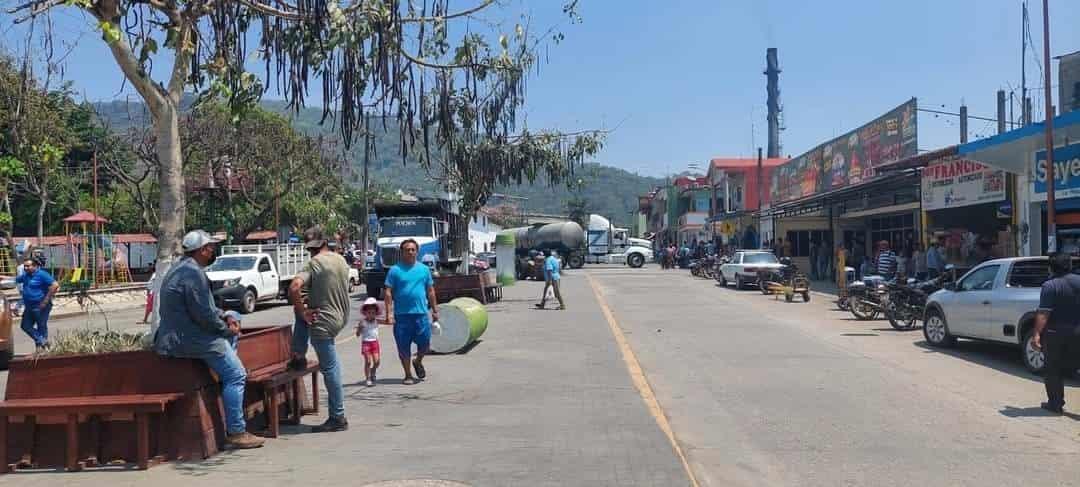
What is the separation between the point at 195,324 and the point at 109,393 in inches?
32.8

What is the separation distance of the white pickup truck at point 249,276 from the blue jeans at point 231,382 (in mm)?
15914

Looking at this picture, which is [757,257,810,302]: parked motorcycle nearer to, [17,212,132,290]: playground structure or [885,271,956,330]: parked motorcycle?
[885,271,956,330]: parked motorcycle

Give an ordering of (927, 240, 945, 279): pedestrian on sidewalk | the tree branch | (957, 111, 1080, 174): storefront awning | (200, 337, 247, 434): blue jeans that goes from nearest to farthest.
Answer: (200, 337, 247, 434): blue jeans
the tree branch
(957, 111, 1080, 174): storefront awning
(927, 240, 945, 279): pedestrian on sidewalk

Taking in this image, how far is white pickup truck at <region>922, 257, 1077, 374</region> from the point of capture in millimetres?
12141

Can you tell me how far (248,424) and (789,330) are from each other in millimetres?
12694

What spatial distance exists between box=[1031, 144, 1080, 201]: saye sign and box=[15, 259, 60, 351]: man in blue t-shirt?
1954 cm

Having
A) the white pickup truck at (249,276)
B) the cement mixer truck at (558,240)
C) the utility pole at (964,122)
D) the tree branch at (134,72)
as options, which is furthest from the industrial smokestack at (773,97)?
the tree branch at (134,72)

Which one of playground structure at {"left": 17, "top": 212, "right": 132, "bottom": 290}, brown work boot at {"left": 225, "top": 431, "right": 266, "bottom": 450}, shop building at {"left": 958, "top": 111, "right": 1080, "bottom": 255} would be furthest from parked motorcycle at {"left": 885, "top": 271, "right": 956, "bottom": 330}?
playground structure at {"left": 17, "top": 212, "right": 132, "bottom": 290}

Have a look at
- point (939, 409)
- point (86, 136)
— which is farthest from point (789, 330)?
point (86, 136)

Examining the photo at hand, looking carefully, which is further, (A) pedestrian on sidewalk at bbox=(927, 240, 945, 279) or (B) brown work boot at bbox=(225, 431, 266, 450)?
(A) pedestrian on sidewalk at bbox=(927, 240, 945, 279)

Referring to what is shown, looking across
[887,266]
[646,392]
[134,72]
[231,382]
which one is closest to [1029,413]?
[646,392]

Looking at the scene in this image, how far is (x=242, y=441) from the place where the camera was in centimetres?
705

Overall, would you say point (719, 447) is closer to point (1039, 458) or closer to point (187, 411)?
point (1039, 458)

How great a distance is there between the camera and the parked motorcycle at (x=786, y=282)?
27.2 metres
